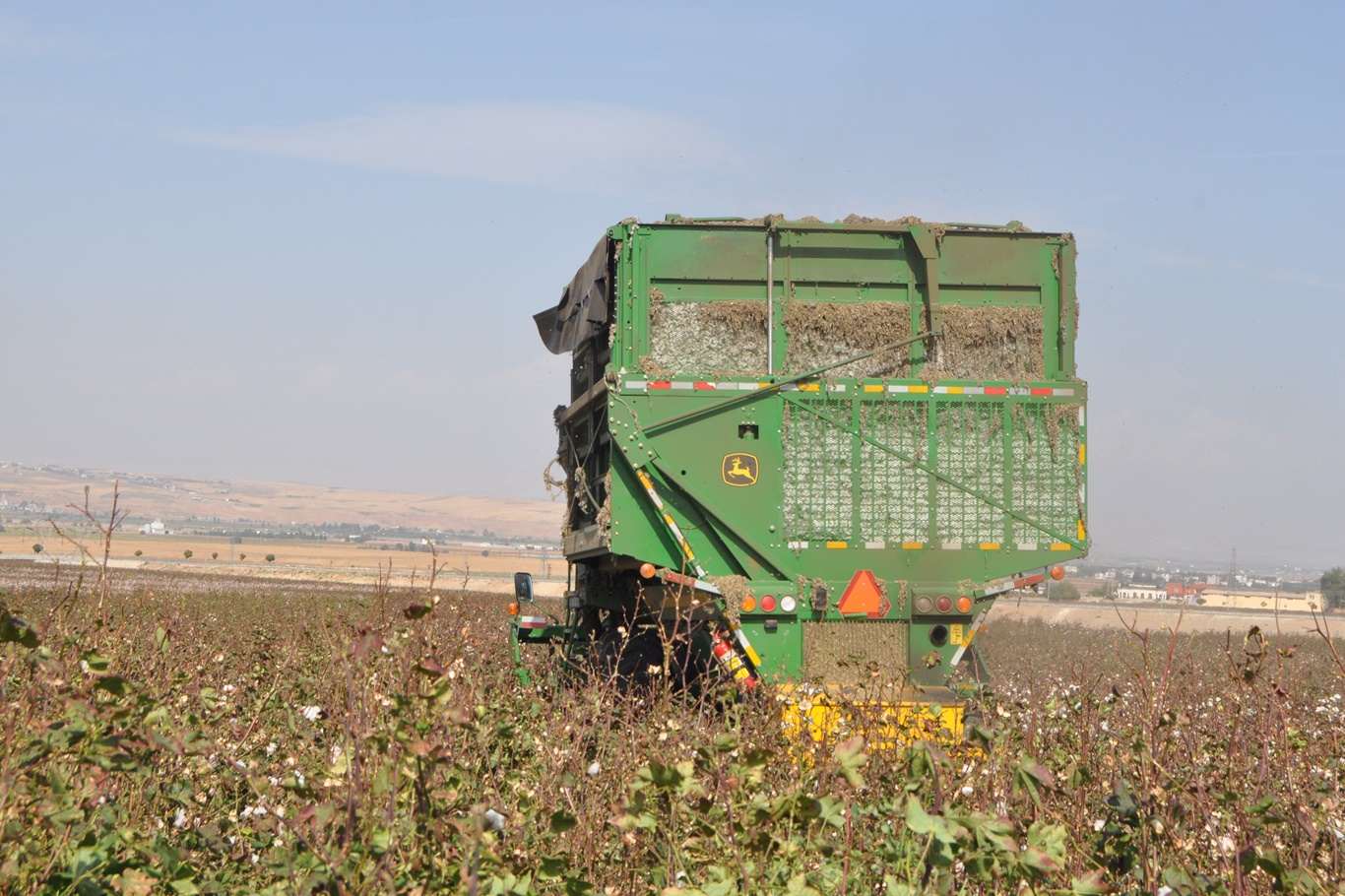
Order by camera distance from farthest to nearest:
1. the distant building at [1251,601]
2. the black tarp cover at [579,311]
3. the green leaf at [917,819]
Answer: the distant building at [1251,601], the black tarp cover at [579,311], the green leaf at [917,819]

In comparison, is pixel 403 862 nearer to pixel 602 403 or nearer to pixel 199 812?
pixel 199 812

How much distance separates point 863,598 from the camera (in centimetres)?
834

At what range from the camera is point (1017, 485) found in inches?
336

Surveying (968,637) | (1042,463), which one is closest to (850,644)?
(968,637)

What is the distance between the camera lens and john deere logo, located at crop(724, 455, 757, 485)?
8406mm

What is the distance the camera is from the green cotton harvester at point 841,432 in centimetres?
834

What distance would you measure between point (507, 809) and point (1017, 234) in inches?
245

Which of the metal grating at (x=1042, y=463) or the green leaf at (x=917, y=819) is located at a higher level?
the metal grating at (x=1042, y=463)

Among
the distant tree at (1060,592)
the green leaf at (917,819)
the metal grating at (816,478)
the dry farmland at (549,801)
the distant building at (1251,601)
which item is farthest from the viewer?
the distant tree at (1060,592)

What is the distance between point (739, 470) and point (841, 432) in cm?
68

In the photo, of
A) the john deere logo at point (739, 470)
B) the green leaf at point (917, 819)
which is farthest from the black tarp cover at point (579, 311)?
the green leaf at point (917, 819)

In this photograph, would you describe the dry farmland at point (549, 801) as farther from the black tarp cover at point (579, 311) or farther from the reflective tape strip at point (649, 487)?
the black tarp cover at point (579, 311)

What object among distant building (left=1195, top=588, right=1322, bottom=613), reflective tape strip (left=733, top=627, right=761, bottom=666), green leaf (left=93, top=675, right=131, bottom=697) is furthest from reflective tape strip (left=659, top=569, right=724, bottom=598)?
distant building (left=1195, top=588, right=1322, bottom=613)

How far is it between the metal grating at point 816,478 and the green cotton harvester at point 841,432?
12 millimetres
